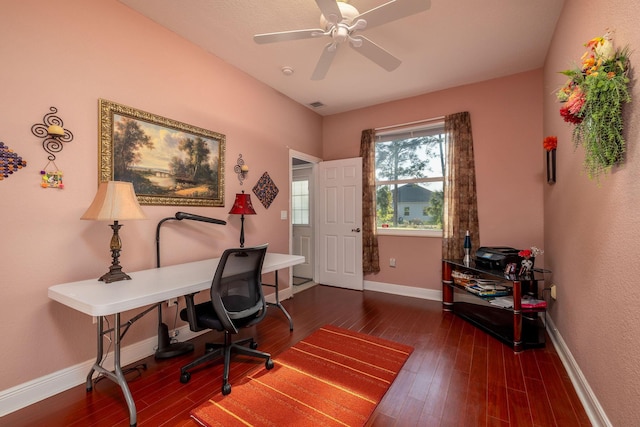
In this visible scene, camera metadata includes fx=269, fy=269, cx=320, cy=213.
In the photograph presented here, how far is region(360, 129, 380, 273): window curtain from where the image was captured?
4184mm

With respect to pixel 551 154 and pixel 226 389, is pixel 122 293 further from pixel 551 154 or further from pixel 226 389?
pixel 551 154

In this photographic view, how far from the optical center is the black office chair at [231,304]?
1833mm

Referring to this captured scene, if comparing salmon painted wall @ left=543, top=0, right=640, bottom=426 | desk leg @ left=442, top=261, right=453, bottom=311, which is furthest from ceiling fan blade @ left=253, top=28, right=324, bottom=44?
desk leg @ left=442, top=261, right=453, bottom=311

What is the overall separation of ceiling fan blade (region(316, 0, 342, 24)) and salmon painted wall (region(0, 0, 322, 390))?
1618 millimetres

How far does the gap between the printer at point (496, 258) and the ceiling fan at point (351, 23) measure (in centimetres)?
218

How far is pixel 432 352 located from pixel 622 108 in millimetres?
2090

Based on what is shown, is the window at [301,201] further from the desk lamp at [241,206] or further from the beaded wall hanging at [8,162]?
the beaded wall hanging at [8,162]

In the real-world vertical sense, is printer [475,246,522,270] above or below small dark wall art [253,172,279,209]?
below

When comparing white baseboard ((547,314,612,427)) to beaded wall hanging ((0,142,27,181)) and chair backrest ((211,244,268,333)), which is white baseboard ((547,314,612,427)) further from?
beaded wall hanging ((0,142,27,181))

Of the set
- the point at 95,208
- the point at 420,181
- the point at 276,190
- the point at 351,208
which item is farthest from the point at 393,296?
the point at 95,208

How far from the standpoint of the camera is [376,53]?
218 cm

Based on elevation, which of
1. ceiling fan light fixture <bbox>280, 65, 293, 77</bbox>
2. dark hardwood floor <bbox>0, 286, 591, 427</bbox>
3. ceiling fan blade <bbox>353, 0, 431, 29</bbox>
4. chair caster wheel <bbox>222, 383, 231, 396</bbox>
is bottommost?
dark hardwood floor <bbox>0, 286, 591, 427</bbox>

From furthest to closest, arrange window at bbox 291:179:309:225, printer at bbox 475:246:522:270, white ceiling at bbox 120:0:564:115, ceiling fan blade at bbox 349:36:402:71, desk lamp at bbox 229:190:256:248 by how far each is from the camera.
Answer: window at bbox 291:179:309:225, desk lamp at bbox 229:190:256:248, printer at bbox 475:246:522:270, white ceiling at bbox 120:0:564:115, ceiling fan blade at bbox 349:36:402:71

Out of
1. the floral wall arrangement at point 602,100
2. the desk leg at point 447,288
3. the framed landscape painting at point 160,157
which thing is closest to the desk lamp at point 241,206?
the framed landscape painting at point 160,157
